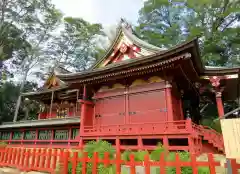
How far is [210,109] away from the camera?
86.4ft

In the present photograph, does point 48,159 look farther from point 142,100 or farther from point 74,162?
point 142,100

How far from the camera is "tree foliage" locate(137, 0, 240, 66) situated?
87.5ft

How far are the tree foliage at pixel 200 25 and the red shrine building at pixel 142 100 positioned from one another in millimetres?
11785

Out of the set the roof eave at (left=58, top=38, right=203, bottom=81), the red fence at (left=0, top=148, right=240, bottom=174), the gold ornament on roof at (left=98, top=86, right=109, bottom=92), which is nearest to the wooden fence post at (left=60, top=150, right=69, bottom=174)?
the red fence at (left=0, top=148, right=240, bottom=174)

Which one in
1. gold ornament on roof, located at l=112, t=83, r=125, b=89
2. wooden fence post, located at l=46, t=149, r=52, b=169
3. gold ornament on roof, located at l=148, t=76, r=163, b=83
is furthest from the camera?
gold ornament on roof, located at l=112, t=83, r=125, b=89

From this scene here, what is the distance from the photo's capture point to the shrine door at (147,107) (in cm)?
1123

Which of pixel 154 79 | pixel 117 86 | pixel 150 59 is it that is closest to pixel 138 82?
pixel 154 79

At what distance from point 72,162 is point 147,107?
251 inches

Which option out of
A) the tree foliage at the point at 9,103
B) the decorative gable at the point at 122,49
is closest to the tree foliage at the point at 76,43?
the tree foliage at the point at 9,103

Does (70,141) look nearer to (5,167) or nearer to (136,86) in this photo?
(5,167)

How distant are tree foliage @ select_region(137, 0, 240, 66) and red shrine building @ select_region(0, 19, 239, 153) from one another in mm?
11785

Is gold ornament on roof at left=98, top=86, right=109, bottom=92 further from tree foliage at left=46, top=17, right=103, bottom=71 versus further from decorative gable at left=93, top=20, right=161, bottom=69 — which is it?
tree foliage at left=46, top=17, right=103, bottom=71

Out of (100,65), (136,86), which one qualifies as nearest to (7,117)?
(100,65)

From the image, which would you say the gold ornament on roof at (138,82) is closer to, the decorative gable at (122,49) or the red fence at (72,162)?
the decorative gable at (122,49)
